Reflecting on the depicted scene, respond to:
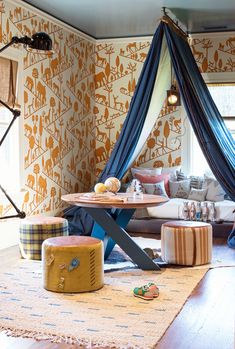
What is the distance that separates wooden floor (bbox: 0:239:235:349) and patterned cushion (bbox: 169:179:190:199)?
2.41m

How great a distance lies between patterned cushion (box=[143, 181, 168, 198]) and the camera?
261 inches

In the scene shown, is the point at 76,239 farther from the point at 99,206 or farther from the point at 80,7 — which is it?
the point at 80,7

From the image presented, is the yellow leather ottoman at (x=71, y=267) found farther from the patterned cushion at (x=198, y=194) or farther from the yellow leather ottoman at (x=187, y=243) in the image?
the patterned cushion at (x=198, y=194)

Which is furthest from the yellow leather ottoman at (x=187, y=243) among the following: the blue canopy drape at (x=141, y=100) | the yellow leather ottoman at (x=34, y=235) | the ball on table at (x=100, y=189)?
the blue canopy drape at (x=141, y=100)

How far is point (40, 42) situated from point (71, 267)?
7.13 ft

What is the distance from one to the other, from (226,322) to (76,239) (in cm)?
139

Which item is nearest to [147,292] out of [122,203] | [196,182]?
[122,203]

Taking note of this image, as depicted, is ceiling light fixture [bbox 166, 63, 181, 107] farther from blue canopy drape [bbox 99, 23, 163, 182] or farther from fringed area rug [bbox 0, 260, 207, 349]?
fringed area rug [bbox 0, 260, 207, 349]

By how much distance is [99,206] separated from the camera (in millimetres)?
4301

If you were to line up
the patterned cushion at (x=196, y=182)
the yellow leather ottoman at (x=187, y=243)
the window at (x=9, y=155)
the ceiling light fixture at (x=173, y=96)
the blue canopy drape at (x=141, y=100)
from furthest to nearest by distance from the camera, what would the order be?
the patterned cushion at (x=196, y=182), the ceiling light fixture at (x=173, y=96), the window at (x=9, y=155), the blue canopy drape at (x=141, y=100), the yellow leather ottoman at (x=187, y=243)

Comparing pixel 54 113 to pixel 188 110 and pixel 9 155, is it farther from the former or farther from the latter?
pixel 188 110

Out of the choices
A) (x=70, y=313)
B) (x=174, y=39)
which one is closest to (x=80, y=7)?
(x=174, y=39)

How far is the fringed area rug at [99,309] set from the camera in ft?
9.93

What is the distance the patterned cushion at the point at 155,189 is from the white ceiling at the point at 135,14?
209 cm
